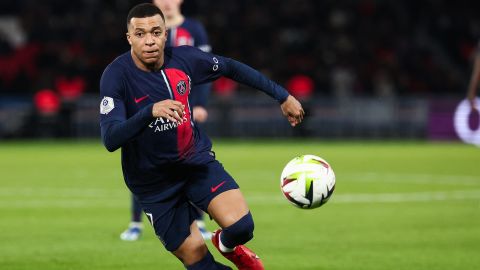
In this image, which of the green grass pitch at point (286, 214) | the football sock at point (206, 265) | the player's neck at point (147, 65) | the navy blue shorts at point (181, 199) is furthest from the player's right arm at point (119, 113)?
the green grass pitch at point (286, 214)

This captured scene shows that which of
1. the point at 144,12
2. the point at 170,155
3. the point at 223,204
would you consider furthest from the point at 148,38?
the point at 223,204

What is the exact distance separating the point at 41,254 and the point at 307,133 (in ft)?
60.4

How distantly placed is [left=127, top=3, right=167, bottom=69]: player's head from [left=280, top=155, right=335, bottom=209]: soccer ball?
138 cm

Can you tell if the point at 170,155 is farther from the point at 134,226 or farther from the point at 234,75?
the point at 134,226

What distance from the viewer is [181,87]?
7312 millimetres

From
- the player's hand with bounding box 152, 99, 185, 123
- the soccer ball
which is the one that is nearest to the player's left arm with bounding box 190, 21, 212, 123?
the soccer ball

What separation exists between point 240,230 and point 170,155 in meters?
0.73

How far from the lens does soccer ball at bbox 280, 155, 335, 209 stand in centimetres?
759

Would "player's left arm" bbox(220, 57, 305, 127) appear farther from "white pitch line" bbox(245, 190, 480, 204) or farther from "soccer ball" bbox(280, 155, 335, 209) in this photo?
"white pitch line" bbox(245, 190, 480, 204)

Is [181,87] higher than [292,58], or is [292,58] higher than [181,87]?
[292,58]

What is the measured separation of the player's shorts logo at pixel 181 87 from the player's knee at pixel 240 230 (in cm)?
100

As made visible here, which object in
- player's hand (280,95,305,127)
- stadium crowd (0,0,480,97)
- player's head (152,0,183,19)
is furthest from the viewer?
stadium crowd (0,0,480,97)

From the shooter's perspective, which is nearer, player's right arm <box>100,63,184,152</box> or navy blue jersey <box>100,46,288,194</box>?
player's right arm <box>100,63,184,152</box>

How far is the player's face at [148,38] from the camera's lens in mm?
7141
